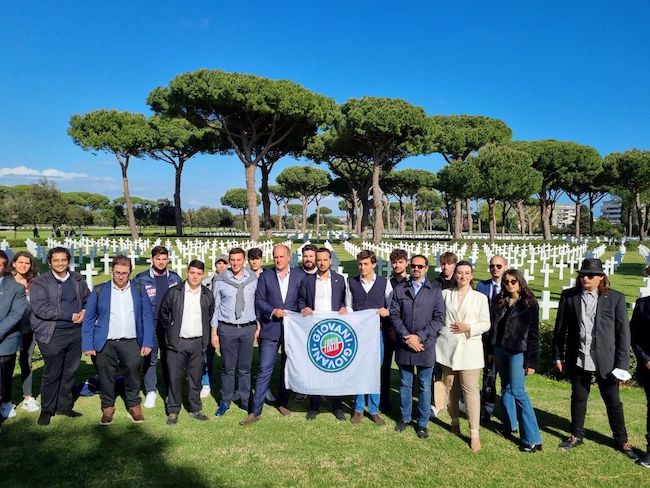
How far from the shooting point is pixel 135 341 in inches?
183

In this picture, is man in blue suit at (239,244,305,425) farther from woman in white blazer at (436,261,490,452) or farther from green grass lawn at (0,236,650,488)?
woman in white blazer at (436,261,490,452)

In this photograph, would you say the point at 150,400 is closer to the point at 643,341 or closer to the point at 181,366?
the point at 181,366

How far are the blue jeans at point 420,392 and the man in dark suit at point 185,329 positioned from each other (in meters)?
2.05

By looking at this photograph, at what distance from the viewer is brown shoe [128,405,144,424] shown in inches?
186

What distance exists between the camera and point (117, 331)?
178 inches

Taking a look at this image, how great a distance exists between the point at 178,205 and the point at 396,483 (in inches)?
1773

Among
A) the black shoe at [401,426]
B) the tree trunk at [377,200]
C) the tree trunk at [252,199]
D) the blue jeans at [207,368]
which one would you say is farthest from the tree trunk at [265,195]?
the black shoe at [401,426]

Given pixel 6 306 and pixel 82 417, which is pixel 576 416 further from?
pixel 6 306

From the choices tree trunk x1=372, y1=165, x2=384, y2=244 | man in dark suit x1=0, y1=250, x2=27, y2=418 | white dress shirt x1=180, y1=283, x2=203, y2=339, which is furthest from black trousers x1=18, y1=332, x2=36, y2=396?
tree trunk x1=372, y1=165, x2=384, y2=244

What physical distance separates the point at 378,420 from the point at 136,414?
2.48 meters

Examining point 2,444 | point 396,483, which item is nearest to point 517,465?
point 396,483

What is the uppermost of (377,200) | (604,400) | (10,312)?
(377,200)

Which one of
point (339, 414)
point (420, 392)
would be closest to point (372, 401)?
point (339, 414)

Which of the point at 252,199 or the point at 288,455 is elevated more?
the point at 252,199
